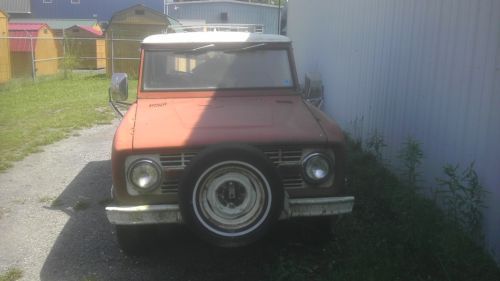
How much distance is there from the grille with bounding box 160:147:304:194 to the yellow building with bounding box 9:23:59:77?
17022 mm

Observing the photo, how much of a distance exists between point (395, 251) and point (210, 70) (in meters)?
2.39

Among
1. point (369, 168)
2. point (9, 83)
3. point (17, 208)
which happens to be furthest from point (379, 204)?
point (9, 83)

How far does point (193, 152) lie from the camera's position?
3.80 m

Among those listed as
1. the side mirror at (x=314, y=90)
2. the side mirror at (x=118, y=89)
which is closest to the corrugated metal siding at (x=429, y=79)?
the side mirror at (x=314, y=90)

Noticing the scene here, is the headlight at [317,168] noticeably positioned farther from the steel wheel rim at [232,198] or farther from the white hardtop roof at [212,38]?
the white hardtop roof at [212,38]

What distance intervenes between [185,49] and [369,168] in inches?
110

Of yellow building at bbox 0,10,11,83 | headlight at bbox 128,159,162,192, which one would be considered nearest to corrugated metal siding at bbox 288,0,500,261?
headlight at bbox 128,159,162,192

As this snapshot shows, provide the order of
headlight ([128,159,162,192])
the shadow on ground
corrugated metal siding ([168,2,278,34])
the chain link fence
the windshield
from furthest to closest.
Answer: corrugated metal siding ([168,2,278,34]) → the chain link fence → the windshield → the shadow on ground → headlight ([128,159,162,192])

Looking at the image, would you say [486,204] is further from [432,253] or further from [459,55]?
[459,55]

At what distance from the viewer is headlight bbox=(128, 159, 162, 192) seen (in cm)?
380

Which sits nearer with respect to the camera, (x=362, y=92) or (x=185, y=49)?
(x=185, y=49)

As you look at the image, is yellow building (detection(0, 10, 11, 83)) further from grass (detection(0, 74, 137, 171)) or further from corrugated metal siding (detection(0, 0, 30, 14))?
corrugated metal siding (detection(0, 0, 30, 14))

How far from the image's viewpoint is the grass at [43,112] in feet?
28.6

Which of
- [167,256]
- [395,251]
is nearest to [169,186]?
[167,256]
